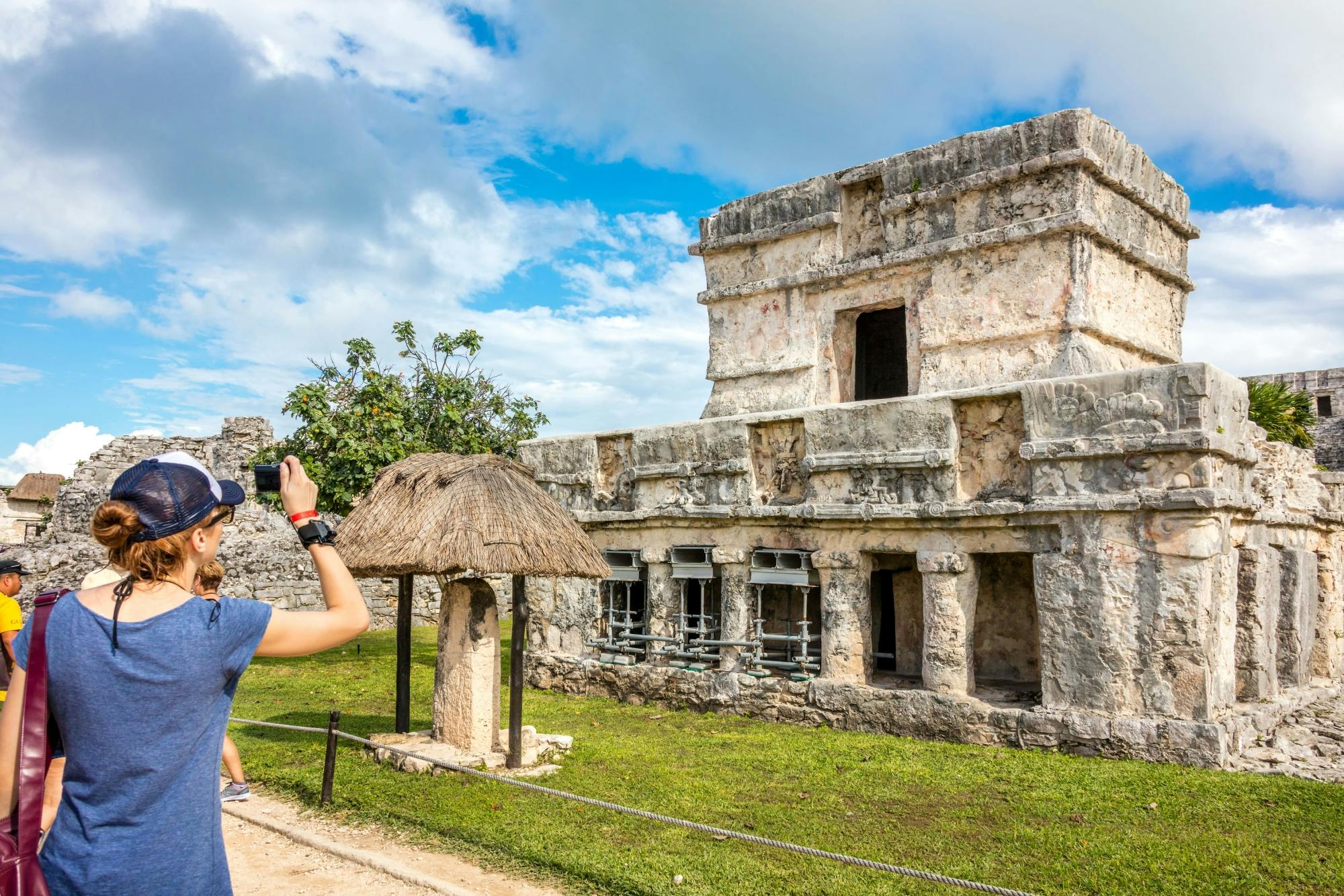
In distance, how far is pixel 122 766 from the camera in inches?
88.8

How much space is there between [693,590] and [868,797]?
17.5 ft

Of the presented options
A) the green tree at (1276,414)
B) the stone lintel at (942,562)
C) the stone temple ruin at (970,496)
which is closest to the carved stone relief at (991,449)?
the stone temple ruin at (970,496)

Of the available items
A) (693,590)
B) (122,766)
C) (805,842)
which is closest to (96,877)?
(122,766)

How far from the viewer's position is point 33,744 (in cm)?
226

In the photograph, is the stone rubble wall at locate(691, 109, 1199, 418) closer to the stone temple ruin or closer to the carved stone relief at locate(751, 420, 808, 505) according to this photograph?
the stone temple ruin

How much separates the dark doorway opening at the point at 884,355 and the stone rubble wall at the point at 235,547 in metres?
8.77

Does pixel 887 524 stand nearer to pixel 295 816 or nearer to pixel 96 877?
pixel 295 816

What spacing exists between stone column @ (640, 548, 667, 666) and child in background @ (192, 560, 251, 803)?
15.5 ft

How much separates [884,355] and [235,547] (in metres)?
12.7

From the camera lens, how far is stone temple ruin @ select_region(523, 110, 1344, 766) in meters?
7.59

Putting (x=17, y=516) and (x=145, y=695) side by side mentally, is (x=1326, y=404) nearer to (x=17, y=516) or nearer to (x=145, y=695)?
(x=145, y=695)

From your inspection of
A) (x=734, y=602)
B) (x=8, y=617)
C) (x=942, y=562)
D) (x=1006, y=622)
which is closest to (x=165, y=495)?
(x=8, y=617)

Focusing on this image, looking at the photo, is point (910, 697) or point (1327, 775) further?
point (910, 697)

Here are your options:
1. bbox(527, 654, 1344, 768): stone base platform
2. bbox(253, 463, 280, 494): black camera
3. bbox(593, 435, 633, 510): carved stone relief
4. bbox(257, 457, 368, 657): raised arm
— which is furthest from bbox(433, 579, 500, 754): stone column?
bbox(257, 457, 368, 657): raised arm
